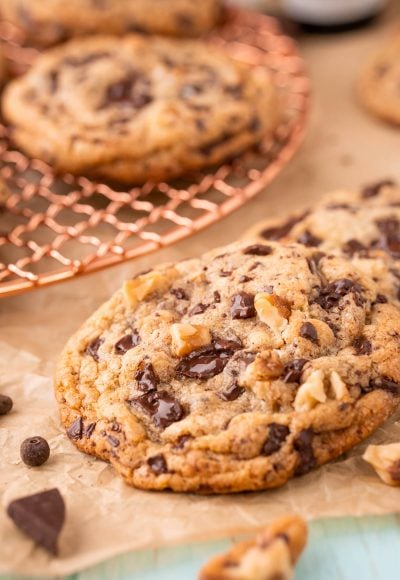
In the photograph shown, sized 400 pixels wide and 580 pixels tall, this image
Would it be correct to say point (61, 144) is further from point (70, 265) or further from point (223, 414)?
point (223, 414)

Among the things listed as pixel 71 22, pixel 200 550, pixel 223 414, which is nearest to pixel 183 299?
pixel 223 414

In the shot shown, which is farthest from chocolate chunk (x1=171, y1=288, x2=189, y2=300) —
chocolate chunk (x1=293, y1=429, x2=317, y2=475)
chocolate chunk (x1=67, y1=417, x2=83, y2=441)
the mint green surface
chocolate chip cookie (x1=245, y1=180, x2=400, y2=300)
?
the mint green surface

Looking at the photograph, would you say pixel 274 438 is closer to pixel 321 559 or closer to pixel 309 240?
pixel 321 559

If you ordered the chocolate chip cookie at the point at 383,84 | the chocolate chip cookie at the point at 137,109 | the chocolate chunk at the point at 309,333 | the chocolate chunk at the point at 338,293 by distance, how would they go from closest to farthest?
the chocolate chunk at the point at 309,333, the chocolate chunk at the point at 338,293, the chocolate chip cookie at the point at 137,109, the chocolate chip cookie at the point at 383,84

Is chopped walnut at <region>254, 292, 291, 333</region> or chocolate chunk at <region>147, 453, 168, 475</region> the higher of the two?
chopped walnut at <region>254, 292, 291, 333</region>

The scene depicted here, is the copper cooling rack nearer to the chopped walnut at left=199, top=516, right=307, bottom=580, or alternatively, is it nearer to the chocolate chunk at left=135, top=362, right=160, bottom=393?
the chocolate chunk at left=135, top=362, right=160, bottom=393

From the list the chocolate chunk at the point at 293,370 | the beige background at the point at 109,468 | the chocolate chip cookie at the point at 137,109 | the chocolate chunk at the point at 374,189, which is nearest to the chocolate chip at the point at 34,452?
the beige background at the point at 109,468

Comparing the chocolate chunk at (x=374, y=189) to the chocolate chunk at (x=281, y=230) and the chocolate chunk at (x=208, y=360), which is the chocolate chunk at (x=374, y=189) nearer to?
the chocolate chunk at (x=281, y=230)
